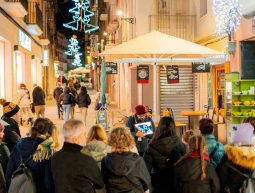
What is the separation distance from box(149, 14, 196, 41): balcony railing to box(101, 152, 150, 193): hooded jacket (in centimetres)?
1348

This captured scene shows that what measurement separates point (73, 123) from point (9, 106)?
310cm

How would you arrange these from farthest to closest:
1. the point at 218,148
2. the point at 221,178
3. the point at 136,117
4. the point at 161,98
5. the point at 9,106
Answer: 1. the point at 161,98
2. the point at 136,117
3. the point at 9,106
4. the point at 218,148
5. the point at 221,178

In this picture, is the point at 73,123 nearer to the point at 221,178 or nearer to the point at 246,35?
the point at 221,178

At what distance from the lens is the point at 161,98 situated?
17.7 m

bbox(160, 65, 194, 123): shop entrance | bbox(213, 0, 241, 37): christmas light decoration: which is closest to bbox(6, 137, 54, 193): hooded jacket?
bbox(213, 0, 241, 37): christmas light decoration

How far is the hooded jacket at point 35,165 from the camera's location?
4668 millimetres

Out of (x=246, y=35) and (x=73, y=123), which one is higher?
(x=246, y=35)

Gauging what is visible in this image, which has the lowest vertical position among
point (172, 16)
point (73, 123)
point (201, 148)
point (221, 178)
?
point (221, 178)

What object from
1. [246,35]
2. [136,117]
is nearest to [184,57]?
[246,35]

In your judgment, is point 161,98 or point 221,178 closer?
point 221,178

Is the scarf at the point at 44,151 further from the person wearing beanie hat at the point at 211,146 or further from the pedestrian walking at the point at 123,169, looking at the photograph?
the person wearing beanie hat at the point at 211,146

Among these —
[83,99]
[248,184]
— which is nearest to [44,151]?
[248,184]

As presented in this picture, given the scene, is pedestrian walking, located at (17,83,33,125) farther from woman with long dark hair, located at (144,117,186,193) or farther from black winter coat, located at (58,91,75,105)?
woman with long dark hair, located at (144,117,186,193)

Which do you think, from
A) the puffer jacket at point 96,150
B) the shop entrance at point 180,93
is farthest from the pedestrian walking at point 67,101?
the puffer jacket at point 96,150
